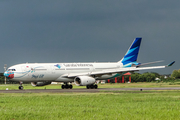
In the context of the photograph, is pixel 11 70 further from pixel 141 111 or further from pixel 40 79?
pixel 141 111

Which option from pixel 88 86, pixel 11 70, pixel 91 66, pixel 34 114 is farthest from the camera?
pixel 91 66

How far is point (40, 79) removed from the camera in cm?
4994

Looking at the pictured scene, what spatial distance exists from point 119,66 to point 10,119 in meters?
44.8

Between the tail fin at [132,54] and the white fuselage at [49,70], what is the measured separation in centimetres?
509

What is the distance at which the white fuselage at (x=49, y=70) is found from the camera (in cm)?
4790

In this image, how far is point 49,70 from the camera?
→ 50375 millimetres

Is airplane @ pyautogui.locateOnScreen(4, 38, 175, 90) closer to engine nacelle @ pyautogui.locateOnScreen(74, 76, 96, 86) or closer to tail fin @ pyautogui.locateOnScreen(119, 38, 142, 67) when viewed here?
engine nacelle @ pyautogui.locateOnScreen(74, 76, 96, 86)

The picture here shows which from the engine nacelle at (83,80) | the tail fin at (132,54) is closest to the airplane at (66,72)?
the engine nacelle at (83,80)

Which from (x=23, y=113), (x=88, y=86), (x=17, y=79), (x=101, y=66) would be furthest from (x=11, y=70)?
(x=23, y=113)

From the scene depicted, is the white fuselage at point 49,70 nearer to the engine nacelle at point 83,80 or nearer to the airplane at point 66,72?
the airplane at point 66,72

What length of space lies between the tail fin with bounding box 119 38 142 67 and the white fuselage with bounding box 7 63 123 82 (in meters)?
5.09

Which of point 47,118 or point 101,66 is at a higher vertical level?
point 101,66

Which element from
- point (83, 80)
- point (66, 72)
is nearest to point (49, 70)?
point (66, 72)

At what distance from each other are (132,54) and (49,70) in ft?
62.6
